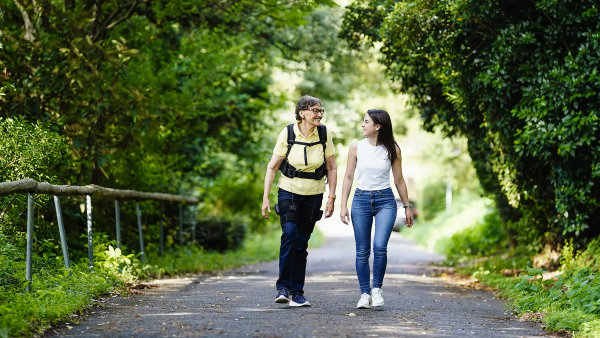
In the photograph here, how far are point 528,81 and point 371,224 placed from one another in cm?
340

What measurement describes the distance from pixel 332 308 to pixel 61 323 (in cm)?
255

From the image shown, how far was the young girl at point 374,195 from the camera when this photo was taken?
7158mm

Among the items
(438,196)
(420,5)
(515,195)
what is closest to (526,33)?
(420,5)

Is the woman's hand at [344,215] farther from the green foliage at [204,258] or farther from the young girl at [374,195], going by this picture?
the green foliage at [204,258]

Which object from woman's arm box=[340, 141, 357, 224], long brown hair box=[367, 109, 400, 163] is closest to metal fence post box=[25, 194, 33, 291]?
woman's arm box=[340, 141, 357, 224]

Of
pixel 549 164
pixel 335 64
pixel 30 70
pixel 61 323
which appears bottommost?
pixel 61 323

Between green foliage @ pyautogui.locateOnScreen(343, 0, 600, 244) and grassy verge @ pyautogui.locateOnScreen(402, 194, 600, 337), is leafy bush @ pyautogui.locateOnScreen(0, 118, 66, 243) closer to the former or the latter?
green foliage @ pyautogui.locateOnScreen(343, 0, 600, 244)

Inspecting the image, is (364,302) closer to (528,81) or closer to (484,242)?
(528,81)

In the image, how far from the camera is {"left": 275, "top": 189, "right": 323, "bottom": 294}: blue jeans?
23.6 ft

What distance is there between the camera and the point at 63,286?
22.8 ft

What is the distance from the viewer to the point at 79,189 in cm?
814

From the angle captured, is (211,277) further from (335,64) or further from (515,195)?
(335,64)

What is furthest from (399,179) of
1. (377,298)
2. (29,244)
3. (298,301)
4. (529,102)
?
(29,244)

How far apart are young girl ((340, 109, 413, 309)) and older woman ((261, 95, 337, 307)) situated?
0.25m
